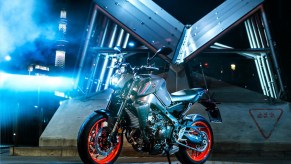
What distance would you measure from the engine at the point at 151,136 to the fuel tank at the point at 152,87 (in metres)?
0.29

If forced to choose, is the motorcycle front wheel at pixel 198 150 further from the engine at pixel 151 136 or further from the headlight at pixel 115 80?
the headlight at pixel 115 80

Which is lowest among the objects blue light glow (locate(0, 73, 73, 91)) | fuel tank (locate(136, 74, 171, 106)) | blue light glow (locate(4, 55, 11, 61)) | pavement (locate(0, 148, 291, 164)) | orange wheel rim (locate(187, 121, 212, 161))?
pavement (locate(0, 148, 291, 164))

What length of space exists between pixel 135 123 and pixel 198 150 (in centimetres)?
157

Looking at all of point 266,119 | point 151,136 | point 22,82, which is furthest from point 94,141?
point 22,82

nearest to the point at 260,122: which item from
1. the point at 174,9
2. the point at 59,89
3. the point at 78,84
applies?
the point at 78,84

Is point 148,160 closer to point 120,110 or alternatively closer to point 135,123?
point 135,123

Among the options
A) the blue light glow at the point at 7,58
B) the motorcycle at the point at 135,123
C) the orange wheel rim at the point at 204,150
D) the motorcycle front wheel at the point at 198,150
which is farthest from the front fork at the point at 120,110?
the blue light glow at the point at 7,58

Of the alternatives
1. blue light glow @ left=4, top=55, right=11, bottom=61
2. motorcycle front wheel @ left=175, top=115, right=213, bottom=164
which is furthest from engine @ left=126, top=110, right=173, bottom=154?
blue light glow @ left=4, top=55, right=11, bottom=61

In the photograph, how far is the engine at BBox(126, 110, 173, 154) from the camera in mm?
4863

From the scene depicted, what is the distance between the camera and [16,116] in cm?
1484

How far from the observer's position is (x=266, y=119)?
1102cm

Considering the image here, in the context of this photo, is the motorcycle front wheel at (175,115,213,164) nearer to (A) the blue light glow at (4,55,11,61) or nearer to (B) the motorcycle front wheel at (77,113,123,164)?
(B) the motorcycle front wheel at (77,113,123,164)

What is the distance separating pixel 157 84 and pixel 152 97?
247 mm

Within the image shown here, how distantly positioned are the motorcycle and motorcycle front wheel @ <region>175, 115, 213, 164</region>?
17 mm
